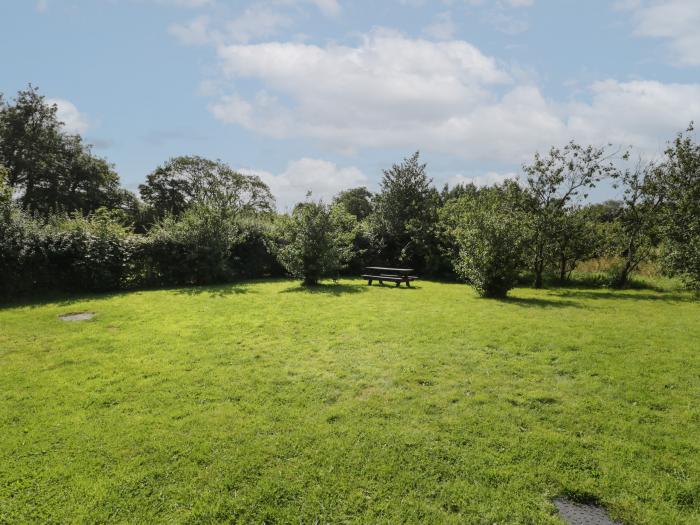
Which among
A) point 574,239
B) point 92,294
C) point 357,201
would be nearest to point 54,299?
point 92,294

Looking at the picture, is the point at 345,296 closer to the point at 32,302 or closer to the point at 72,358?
the point at 72,358

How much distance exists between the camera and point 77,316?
10.1 m

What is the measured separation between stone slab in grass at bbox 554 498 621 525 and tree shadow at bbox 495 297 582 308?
9002mm

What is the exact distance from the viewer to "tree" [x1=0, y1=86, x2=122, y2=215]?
31.4 metres

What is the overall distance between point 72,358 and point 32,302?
6.98 m

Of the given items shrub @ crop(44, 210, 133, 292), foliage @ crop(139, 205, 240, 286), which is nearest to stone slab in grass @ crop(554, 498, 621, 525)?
shrub @ crop(44, 210, 133, 292)

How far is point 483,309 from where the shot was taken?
1102cm

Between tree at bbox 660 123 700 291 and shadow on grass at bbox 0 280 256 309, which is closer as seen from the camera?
shadow on grass at bbox 0 280 256 309

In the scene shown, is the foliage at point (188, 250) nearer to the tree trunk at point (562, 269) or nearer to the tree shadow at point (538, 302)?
the tree shadow at point (538, 302)

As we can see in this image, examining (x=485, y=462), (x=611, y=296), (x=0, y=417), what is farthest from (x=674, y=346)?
(x=0, y=417)

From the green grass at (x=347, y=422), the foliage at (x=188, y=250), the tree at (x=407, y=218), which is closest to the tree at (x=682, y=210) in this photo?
the green grass at (x=347, y=422)

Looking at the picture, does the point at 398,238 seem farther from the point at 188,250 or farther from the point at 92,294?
the point at 92,294

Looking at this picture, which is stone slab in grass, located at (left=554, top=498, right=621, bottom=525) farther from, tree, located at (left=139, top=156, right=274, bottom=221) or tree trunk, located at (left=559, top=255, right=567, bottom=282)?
tree, located at (left=139, top=156, right=274, bottom=221)

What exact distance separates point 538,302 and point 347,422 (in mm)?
10058
